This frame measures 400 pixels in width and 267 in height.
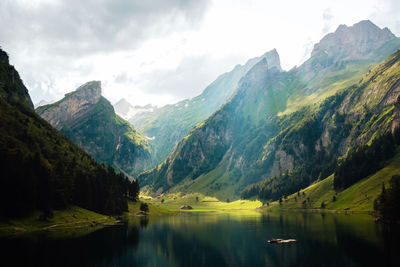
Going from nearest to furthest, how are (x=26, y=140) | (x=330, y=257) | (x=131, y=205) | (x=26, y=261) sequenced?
(x=26, y=261) < (x=330, y=257) < (x=26, y=140) < (x=131, y=205)

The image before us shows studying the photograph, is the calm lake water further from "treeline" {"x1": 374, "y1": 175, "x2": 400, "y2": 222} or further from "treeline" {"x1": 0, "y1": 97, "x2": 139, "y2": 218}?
"treeline" {"x1": 374, "y1": 175, "x2": 400, "y2": 222}

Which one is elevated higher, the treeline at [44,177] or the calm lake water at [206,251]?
the treeline at [44,177]

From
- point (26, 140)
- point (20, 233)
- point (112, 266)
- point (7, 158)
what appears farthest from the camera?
point (26, 140)

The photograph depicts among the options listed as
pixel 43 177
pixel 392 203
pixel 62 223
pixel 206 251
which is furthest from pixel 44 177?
pixel 392 203

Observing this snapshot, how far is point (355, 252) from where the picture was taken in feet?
206

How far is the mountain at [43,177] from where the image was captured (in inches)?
3725

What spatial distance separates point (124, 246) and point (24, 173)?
4726 cm

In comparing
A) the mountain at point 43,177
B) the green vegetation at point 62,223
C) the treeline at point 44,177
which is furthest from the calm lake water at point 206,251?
the mountain at point 43,177

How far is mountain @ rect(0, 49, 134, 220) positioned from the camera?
94.6m

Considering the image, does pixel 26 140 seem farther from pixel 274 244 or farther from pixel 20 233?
pixel 274 244

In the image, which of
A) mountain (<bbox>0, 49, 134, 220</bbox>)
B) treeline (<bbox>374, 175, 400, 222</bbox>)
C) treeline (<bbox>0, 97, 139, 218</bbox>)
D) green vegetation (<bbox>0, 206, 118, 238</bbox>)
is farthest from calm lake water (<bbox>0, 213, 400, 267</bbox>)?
treeline (<bbox>374, 175, 400, 222</bbox>)

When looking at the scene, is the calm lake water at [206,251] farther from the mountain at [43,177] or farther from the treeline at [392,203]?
the treeline at [392,203]

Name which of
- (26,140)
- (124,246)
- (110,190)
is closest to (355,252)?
(124,246)

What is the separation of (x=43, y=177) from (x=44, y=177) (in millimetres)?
379
